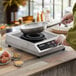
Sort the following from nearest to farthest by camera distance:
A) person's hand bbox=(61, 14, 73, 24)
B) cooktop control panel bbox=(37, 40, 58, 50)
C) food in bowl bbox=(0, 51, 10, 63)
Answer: food in bowl bbox=(0, 51, 10, 63)
cooktop control panel bbox=(37, 40, 58, 50)
person's hand bbox=(61, 14, 73, 24)

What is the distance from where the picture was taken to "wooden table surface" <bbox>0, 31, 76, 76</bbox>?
1.32 m

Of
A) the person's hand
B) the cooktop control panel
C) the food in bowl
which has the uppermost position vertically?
the person's hand

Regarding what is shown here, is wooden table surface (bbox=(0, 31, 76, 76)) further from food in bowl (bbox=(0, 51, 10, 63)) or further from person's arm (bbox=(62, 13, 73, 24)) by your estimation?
person's arm (bbox=(62, 13, 73, 24))

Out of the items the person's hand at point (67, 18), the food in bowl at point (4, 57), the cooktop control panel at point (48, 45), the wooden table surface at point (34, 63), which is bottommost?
the wooden table surface at point (34, 63)

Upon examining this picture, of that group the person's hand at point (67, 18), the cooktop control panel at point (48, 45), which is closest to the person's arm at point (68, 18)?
the person's hand at point (67, 18)

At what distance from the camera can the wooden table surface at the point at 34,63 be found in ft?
4.34

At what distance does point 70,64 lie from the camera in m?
1.57

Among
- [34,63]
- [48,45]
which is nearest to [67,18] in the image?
[48,45]

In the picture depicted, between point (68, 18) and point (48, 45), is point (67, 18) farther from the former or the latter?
point (48, 45)

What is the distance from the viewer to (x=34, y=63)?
1.47 meters

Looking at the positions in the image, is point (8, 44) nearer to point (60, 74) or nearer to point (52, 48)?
point (52, 48)

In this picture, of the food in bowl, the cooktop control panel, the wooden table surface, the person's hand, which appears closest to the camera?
the wooden table surface

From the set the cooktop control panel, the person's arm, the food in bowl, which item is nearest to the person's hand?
the person's arm

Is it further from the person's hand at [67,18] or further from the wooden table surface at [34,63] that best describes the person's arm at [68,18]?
the wooden table surface at [34,63]
